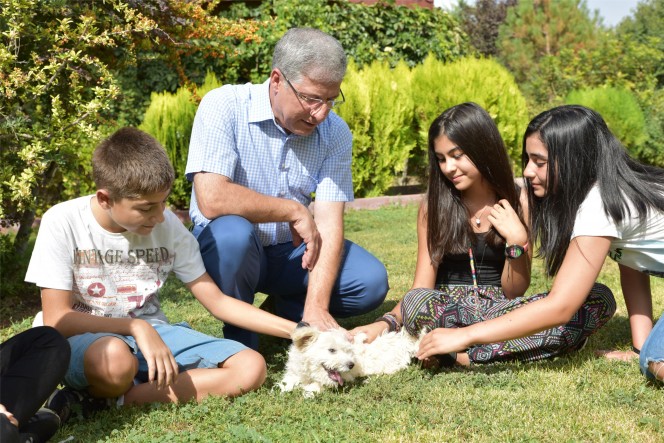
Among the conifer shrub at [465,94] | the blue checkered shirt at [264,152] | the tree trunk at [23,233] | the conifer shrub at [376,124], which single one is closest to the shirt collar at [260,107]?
the blue checkered shirt at [264,152]

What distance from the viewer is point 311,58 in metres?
3.76

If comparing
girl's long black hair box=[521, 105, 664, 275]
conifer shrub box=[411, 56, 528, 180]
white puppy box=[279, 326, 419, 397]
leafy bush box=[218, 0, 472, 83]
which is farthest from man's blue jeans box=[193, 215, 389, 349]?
conifer shrub box=[411, 56, 528, 180]

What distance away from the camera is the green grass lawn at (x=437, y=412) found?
2908mm

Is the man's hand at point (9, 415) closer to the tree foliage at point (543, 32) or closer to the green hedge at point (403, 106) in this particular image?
the green hedge at point (403, 106)

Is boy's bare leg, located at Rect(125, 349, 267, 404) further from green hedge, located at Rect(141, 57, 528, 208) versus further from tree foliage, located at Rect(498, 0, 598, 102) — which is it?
tree foliage, located at Rect(498, 0, 598, 102)

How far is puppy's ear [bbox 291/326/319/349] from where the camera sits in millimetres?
3291

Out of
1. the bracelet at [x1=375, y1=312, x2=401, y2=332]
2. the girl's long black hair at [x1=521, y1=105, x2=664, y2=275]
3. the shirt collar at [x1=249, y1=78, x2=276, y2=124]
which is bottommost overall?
the bracelet at [x1=375, y1=312, x2=401, y2=332]

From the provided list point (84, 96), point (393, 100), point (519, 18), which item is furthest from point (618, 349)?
point (519, 18)

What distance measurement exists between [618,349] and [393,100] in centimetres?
688

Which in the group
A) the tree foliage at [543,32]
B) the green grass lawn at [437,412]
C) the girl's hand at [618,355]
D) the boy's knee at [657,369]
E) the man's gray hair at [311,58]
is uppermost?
A: the tree foliage at [543,32]

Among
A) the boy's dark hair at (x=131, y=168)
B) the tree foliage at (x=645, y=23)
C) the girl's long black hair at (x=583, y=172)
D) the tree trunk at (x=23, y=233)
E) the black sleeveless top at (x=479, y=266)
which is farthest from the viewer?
the tree foliage at (x=645, y=23)

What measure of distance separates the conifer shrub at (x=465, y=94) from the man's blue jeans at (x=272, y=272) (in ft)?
21.8

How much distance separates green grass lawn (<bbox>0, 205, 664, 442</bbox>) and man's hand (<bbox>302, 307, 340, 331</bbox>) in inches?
12.5

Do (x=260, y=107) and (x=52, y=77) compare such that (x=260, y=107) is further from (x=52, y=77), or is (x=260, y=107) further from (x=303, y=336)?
(x=52, y=77)
